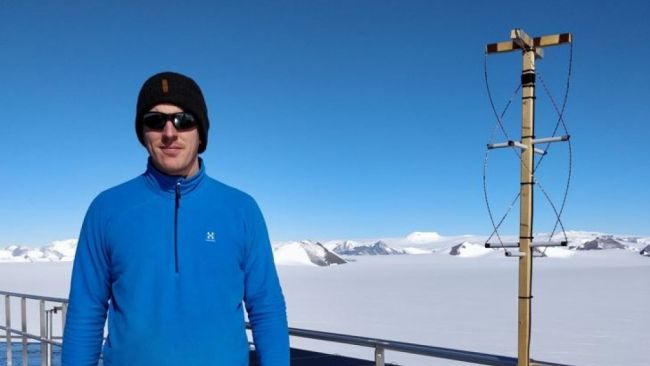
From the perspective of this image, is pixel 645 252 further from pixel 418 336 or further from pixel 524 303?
pixel 524 303

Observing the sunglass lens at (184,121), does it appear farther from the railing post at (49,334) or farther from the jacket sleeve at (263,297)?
the railing post at (49,334)

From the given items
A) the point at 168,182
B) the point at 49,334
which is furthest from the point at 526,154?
the point at 49,334

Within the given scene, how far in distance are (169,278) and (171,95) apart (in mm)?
392

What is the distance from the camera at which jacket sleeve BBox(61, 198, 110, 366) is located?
135cm

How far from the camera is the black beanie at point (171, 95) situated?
137 cm

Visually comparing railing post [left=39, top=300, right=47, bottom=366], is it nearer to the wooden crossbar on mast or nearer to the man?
the wooden crossbar on mast

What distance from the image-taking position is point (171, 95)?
53.7 inches

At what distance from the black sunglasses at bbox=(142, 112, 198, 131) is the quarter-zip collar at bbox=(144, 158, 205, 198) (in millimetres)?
99

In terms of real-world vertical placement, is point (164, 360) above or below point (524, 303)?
above

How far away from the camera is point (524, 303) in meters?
3.39

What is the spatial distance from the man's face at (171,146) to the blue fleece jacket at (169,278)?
1.2 inches

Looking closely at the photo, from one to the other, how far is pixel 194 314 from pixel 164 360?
0.37 feet

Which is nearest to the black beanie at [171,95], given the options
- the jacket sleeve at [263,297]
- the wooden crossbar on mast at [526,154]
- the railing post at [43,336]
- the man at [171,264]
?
the man at [171,264]

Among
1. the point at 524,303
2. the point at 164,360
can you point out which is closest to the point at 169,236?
the point at 164,360
